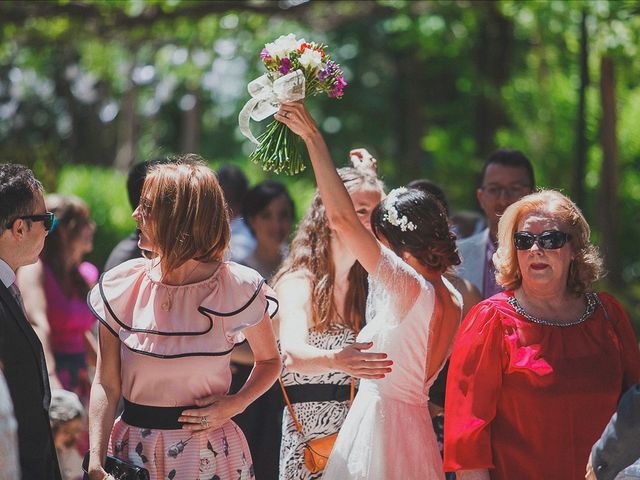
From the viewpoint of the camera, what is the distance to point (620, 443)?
3.12 metres

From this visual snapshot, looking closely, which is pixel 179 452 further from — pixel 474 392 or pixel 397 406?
pixel 474 392

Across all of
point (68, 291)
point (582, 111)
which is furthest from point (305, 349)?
point (582, 111)

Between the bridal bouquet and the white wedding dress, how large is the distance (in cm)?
57

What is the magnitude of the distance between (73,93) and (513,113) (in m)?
18.9

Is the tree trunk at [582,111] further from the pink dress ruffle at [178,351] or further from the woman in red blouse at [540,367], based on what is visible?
the pink dress ruffle at [178,351]

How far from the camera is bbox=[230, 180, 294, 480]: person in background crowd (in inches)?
197

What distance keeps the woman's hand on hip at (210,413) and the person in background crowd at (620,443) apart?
126 cm

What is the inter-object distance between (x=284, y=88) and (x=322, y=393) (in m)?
1.43

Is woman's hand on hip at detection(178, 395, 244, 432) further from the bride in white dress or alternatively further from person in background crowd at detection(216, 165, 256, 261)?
person in background crowd at detection(216, 165, 256, 261)

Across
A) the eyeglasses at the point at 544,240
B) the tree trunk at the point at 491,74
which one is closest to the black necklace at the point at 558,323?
the eyeglasses at the point at 544,240

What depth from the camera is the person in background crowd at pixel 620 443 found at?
10.2ft

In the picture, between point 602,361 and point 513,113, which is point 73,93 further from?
point 602,361

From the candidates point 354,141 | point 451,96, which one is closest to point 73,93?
point 354,141

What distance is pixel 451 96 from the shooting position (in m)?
22.6
